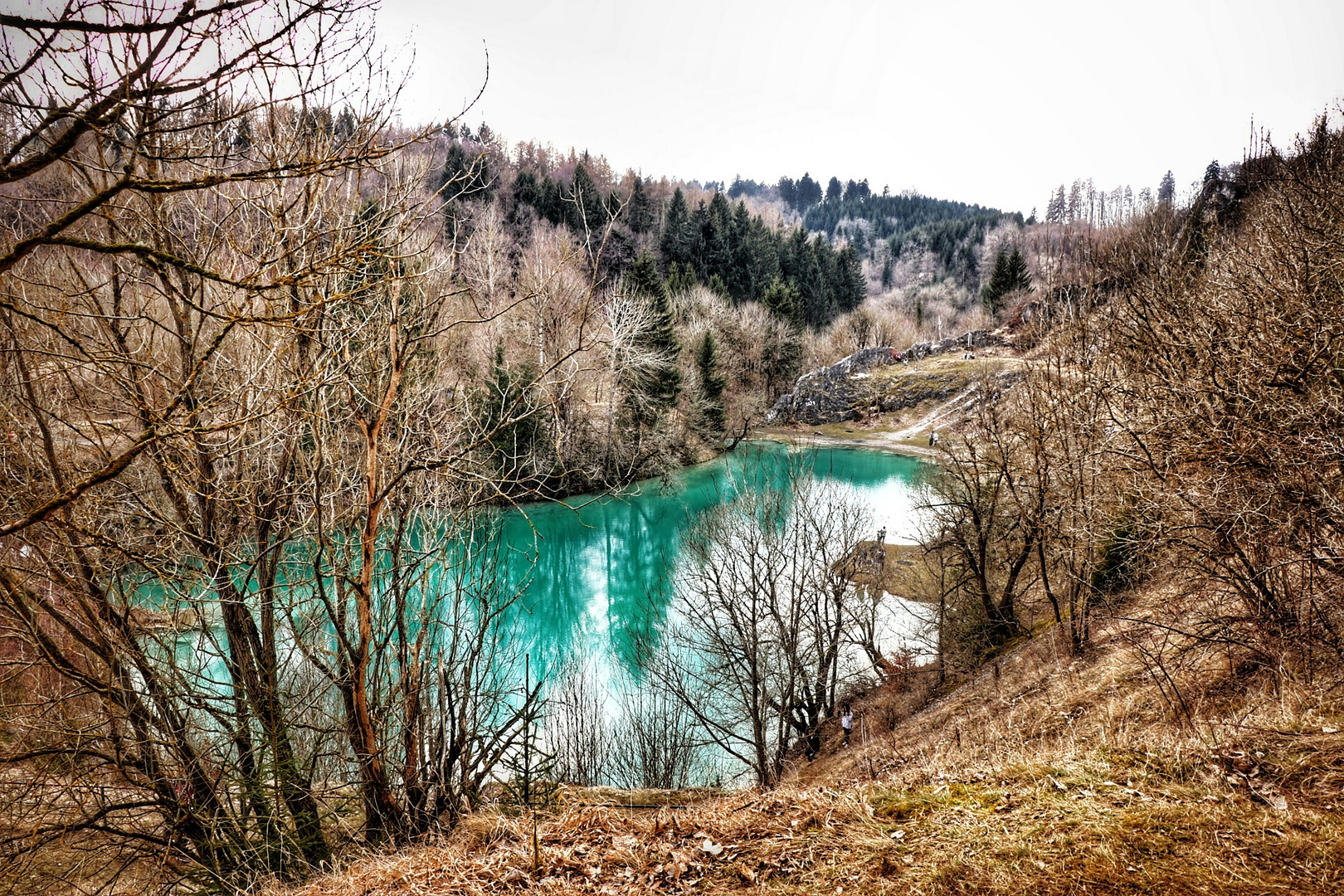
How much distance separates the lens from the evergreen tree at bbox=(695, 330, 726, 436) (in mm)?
36531

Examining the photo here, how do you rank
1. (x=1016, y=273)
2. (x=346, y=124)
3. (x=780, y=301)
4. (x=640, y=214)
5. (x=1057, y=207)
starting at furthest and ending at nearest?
(x=1057, y=207), (x=640, y=214), (x=1016, y=273), (x=780, y=301), (x=346, y=124)

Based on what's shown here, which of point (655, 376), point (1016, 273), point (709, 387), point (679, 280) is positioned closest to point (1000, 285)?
point (1016, 273)

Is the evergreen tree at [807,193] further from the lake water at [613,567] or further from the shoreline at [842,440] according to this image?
the lake water at [613,567]

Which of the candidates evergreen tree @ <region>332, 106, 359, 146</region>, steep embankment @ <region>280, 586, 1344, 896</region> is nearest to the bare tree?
steep embankment @ <region>280, 586, 1344, 896</region>

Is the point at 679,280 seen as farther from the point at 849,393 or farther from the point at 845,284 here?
the point at 845,284

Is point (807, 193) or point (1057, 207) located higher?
point (807, 193)

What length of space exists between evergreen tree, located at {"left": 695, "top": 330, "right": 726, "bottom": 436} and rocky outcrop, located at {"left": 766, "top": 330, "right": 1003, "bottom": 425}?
37.8 feet

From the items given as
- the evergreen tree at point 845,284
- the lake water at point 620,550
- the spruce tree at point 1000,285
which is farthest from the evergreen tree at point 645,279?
the evergreen tree at point 845,284

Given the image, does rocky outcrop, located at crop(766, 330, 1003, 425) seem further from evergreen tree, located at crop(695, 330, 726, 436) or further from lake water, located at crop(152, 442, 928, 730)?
lake water, located at crop(152, 442, 928, 730)

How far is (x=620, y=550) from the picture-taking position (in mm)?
23047

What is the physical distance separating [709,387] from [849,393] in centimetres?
1708

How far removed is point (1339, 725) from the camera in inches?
147

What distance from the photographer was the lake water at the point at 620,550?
16.0 m

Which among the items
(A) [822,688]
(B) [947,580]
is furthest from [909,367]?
(A) [822,688]
